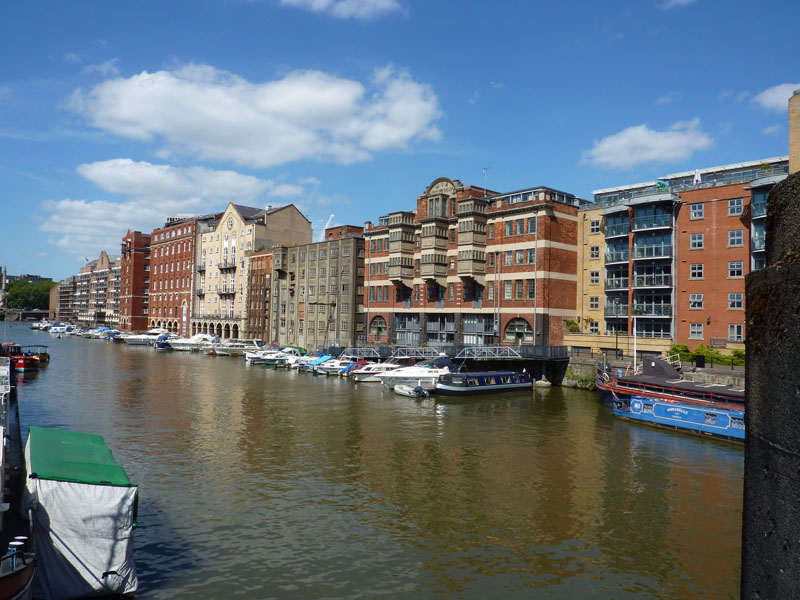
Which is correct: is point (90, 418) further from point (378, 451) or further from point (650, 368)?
point (650, 368)

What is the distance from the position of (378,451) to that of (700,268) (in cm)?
4005

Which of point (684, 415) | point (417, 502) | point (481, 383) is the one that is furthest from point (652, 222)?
point (417, 502)

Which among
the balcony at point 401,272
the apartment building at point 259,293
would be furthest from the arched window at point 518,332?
the apartment building at point 259,293

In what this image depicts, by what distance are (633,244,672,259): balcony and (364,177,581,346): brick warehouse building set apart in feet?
29.8

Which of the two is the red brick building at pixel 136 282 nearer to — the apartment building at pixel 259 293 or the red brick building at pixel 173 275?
the red brick building at pixel 173 275

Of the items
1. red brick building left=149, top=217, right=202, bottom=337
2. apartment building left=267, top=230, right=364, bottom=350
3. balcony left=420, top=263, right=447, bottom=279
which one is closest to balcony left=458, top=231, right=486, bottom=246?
balcony left=420, top=263, right=447, bottom=279

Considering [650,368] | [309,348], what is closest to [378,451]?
[650,368]

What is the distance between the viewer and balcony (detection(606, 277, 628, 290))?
61781 mm

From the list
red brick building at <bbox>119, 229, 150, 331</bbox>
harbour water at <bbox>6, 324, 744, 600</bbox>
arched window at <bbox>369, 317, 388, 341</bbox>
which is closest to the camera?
harbour water at <bbox>6, 324, 744, 600</bbox>

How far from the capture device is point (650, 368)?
46000 millimetres

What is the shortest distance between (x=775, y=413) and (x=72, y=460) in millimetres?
16536

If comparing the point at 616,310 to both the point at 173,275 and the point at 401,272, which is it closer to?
the point at 401,272

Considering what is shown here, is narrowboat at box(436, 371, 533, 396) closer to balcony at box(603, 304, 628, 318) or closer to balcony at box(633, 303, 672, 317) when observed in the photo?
balcony at box(603, 304, 628, 318)

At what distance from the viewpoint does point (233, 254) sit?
A: 395 feet
